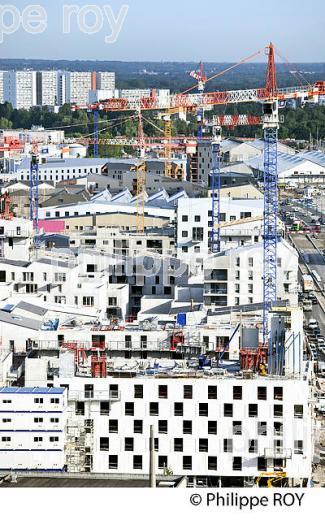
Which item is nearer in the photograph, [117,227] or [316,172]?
[117,227]

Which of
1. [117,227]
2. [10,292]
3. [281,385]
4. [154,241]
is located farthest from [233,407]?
[117,227]

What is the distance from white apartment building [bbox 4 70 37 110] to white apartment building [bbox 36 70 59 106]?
176mm

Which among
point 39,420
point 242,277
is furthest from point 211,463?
point 242,277

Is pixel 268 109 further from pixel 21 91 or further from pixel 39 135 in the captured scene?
pixel 21 91

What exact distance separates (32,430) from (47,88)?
87.0 ft

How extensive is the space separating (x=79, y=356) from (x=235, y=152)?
15433 millimetres

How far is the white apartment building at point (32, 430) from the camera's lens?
4402 mm

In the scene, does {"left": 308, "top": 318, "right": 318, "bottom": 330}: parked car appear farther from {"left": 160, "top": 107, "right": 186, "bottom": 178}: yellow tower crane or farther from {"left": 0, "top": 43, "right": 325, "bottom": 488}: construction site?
{"left": 160, "top": 107, "right": 186, "bottom": 178}: yellow tower crane

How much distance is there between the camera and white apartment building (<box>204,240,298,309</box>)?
744 cm

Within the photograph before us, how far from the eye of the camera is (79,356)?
502 cm

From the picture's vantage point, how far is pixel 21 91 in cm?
3009

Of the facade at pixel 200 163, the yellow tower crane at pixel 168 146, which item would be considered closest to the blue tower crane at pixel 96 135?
the yellow tower crane at pixel 168 146

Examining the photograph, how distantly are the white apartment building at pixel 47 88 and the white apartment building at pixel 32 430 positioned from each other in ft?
85.7

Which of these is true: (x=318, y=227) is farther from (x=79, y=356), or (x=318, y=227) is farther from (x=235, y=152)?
(x=79, y=356)
